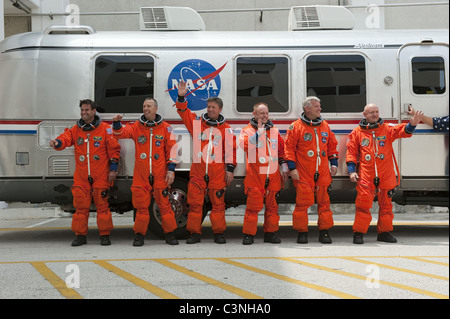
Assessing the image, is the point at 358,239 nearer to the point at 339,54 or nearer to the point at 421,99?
the point at 421,99

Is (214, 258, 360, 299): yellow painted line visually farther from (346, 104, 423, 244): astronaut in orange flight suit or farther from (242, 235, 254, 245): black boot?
(346, 104, 423, 244): astronaut in orange flight suit

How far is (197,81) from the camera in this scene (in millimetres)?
8047

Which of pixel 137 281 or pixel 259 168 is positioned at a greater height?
pixel 259 168

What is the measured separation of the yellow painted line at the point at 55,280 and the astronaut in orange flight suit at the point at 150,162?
1.64 meters

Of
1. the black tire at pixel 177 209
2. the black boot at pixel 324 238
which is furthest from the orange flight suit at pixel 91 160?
the black boot at pixel 324 238

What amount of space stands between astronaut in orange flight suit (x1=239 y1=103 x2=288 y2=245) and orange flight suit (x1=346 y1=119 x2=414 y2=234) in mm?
996

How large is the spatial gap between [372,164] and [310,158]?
815mm

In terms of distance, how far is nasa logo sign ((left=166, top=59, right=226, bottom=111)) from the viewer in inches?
317

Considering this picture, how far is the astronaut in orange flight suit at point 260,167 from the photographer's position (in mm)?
7645

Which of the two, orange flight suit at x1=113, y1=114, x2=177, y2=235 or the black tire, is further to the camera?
the black tire

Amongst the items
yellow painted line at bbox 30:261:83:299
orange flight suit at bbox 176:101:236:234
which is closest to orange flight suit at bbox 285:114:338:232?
orange flight suit at bbox 176:101:236:234

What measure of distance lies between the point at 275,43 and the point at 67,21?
8.52m

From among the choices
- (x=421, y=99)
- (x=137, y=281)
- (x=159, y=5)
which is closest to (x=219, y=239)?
(x=137, y=281)

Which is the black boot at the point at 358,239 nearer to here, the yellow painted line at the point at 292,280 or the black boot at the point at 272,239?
the black boot at the point at 272,239
